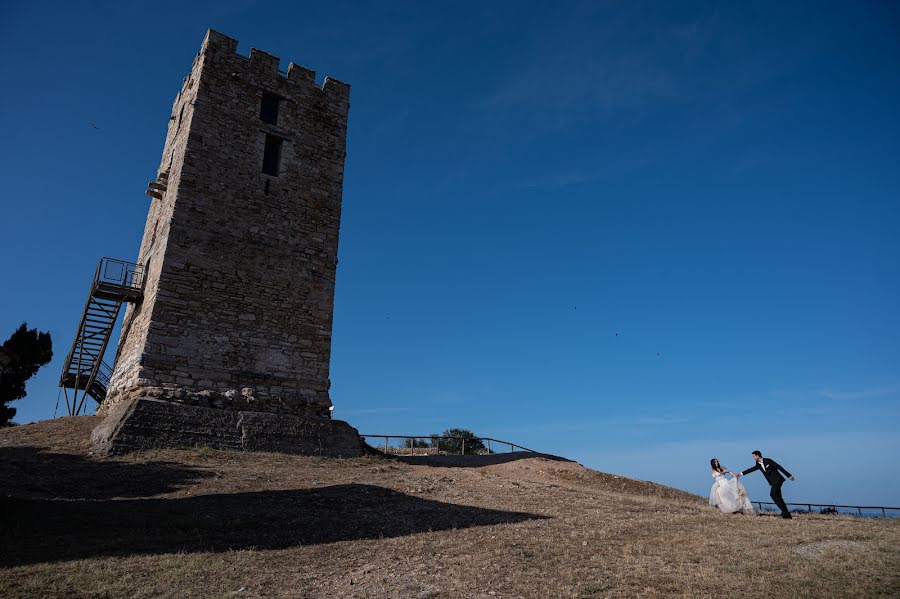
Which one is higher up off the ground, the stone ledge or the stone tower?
the stone tower

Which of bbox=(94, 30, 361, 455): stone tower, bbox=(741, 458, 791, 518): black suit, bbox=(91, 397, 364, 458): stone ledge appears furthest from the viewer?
bbox=(94, 30, 361, 455): stone tower

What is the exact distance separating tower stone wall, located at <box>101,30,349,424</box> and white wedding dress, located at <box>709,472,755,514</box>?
10462 millimetres

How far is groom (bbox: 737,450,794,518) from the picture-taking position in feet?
38.8

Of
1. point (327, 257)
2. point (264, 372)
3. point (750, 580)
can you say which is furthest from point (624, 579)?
point (327, 257)

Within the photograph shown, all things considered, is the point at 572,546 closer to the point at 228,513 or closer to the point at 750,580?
the point at 750,580

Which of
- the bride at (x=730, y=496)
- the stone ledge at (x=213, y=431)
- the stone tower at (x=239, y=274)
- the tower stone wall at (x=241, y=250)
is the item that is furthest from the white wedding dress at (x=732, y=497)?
the tower stone wall at (x=241, y=250)

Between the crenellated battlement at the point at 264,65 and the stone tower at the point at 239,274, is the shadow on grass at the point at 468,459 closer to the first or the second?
the stone tower at the point at 239,274

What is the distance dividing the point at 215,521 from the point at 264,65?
14.9 metres

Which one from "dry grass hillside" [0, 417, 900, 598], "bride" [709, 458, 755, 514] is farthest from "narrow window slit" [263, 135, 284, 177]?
"bride" [709, 458, 755, 514]

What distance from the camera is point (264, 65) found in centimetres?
1914

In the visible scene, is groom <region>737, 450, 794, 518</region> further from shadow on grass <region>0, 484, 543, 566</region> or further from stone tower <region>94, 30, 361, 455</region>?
stone tower <region>94, 30, 361, 455</region>

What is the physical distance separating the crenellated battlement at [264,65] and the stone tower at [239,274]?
0.14ft

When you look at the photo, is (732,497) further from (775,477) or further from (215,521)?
(215,521)

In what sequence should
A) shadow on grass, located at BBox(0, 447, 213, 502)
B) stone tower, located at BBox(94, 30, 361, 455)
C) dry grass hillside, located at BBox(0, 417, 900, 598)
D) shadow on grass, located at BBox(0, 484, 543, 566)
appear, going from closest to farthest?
dry grass hillside, located at BBox(0, 417, 900, 598) < shadow on grass, located at BBox(0, 484, 543, 566) < shadow on grass, located at BBox(0, 447, 213, 502) < stone tower, located at BBox(94, 30, 361, 455)
